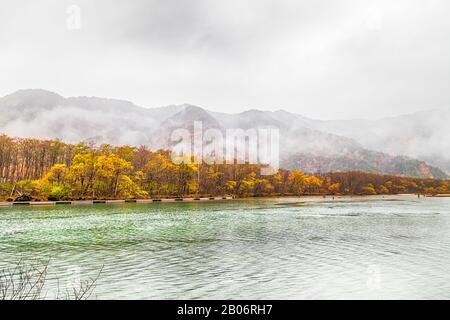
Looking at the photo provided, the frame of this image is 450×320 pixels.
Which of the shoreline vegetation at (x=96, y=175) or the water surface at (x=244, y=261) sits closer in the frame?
the water surface at (x=244, y=261)

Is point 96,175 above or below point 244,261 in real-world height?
above

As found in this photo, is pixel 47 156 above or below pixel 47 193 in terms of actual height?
above

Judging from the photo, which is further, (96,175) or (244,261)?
(96,175)

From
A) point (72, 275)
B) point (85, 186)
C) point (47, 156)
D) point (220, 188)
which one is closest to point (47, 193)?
point (85, 186)

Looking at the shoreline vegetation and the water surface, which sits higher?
the shoreline vegetation

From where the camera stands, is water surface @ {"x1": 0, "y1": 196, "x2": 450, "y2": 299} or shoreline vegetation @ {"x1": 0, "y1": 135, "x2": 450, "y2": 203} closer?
water surface @ {"x1": 0, "y1": 196, "x2": 450, "y2": 299}

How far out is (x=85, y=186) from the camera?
3644 inches

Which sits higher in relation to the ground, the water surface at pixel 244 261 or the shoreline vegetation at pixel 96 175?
the shoreline vegetation at pixel 96 175
